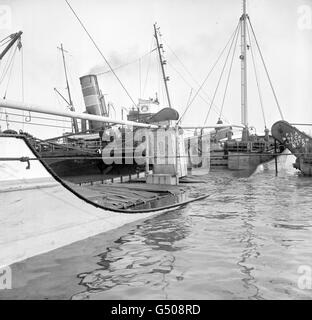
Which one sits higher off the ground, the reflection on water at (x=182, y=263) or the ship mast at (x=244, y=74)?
the ship mast at (x=244, y=74)

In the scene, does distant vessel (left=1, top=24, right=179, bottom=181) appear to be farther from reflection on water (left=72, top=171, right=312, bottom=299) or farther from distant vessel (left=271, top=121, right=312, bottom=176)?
distant vessel (left=271, top=121, right=312, bottom=176)

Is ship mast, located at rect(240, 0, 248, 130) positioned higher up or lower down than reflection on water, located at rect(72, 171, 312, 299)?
higher up

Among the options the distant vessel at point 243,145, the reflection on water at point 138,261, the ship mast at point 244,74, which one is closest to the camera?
the reflection on water at point 138,261

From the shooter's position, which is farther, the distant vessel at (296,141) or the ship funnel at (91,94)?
the ship funnel at (91,94)

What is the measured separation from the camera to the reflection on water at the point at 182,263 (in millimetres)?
3920

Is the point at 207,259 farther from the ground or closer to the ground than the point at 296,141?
closer to the ground

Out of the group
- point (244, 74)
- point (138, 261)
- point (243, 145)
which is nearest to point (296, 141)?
point (243, 145)

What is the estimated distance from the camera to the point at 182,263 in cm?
488

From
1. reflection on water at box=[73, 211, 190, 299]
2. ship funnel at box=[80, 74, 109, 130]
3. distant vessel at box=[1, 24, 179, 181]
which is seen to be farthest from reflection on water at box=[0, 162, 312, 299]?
ship funnel at box=[80, 74, 109, 130]

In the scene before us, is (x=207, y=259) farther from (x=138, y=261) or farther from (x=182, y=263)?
(x=138, y=261)

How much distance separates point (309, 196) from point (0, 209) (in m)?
10.6

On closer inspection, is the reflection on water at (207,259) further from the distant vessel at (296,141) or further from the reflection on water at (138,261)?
the distant vessel at (296,141)

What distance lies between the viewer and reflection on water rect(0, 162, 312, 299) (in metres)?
3.92

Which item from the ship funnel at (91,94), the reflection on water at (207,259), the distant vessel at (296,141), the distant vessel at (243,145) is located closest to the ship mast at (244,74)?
the distant vessel at (243,145)
